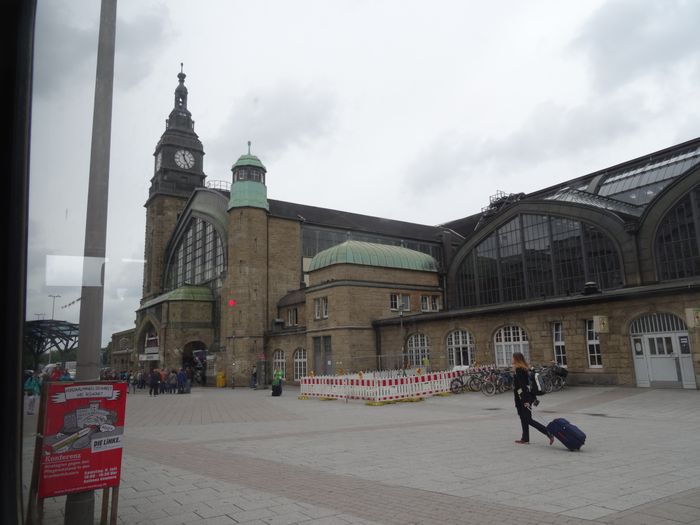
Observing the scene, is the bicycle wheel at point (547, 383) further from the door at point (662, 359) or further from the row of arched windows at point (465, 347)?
the door at point (662, 359)

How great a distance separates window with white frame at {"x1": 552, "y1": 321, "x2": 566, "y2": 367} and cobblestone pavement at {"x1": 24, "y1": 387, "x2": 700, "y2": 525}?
780cm

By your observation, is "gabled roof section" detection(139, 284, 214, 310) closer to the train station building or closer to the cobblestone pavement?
the train station building

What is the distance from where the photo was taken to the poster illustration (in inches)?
195

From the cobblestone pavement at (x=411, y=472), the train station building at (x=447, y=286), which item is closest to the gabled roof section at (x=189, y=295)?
the train station building at (x=447, y=286)

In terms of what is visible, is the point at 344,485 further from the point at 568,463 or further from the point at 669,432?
the point at 669,432

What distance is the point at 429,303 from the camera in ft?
124

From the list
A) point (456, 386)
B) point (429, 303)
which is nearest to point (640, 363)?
point (456, 386)

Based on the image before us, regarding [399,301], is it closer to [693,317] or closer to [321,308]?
[321,308]

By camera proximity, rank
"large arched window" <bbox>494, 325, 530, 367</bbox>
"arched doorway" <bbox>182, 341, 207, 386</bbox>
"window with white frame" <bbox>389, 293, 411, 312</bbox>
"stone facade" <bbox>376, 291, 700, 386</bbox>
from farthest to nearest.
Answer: "arched doorway" <bbox>182, 341, 207, 386</bbox>
"window with white frame" <bbox>389, 293, 411, 312</bbox>
"large arched window" <bbox>494, 325, 530, 367</bbox>
"stone facade" <bbox>376, 291, 700, 386</bbox>

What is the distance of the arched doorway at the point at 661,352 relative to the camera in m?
19.3

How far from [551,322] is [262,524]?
67.6 feet

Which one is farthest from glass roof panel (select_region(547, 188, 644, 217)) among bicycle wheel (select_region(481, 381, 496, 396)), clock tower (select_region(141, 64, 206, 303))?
clock tower (select_region(141, 64, 206, 303))

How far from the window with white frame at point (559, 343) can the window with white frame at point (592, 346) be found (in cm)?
121

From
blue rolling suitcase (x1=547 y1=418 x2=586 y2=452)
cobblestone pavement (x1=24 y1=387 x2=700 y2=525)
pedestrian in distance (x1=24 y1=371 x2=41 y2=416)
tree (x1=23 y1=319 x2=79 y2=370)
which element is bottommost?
cobblestone pavement (x1=24 y1=387 x2=700 y2=525)
